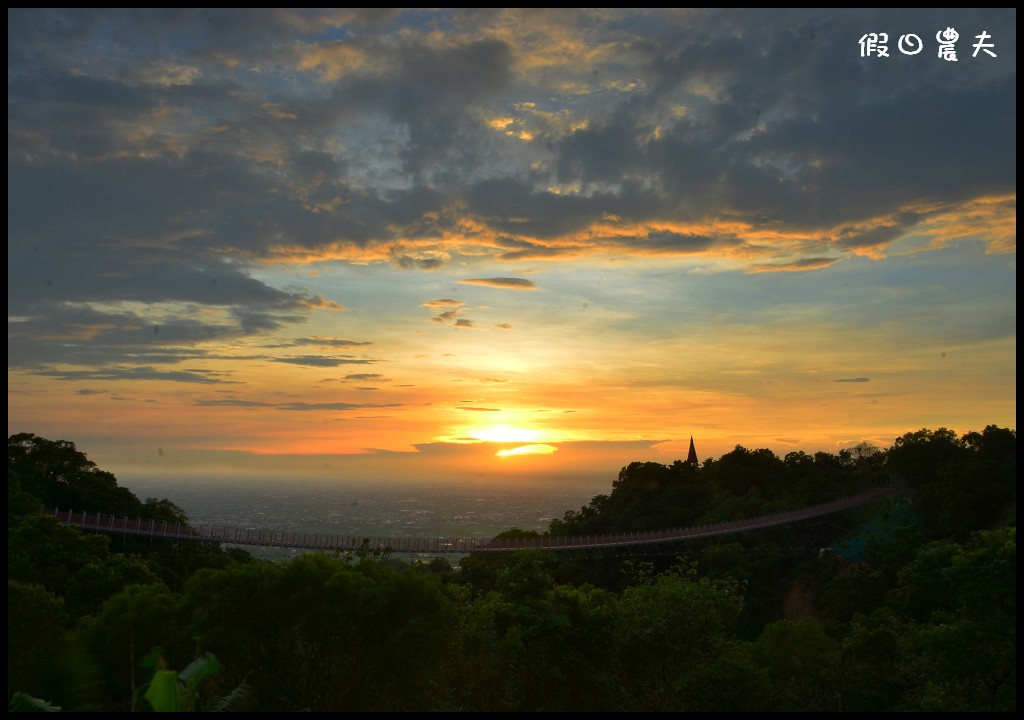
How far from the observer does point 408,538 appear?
40312 mm

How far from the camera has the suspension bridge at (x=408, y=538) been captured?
31.5 meters

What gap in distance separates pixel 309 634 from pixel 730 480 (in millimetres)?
48593

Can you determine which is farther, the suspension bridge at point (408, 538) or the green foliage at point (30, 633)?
the suspension bridge at point (408, 538)

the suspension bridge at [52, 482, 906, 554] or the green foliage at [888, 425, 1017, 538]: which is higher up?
the green foliage at [888, 425, 1017, 538]

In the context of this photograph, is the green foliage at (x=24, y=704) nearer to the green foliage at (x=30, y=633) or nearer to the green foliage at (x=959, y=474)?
the green foliage at (x=30, y=633)

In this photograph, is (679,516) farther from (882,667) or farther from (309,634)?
(309,634)

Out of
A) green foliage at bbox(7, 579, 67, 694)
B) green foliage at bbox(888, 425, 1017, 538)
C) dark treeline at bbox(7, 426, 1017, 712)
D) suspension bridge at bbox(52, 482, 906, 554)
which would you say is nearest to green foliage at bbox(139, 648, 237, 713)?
dark treeline at bbox(7, 426, 1017, 712)

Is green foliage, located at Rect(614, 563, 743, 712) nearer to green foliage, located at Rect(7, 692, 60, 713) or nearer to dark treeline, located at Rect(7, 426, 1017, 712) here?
dark treeline, located at Rect(7, 426, 1017, 712)

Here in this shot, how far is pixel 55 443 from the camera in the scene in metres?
36.5

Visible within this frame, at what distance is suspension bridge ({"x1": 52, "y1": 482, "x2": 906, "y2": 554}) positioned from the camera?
31.5 metres

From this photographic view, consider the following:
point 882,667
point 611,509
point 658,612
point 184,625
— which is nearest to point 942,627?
point 882,667

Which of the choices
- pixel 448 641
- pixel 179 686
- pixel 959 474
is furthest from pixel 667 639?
pixel 959 474

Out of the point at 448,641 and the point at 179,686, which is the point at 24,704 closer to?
the point at 179,686

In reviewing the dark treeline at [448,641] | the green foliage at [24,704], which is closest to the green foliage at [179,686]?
the dark treeline at [448,641]
